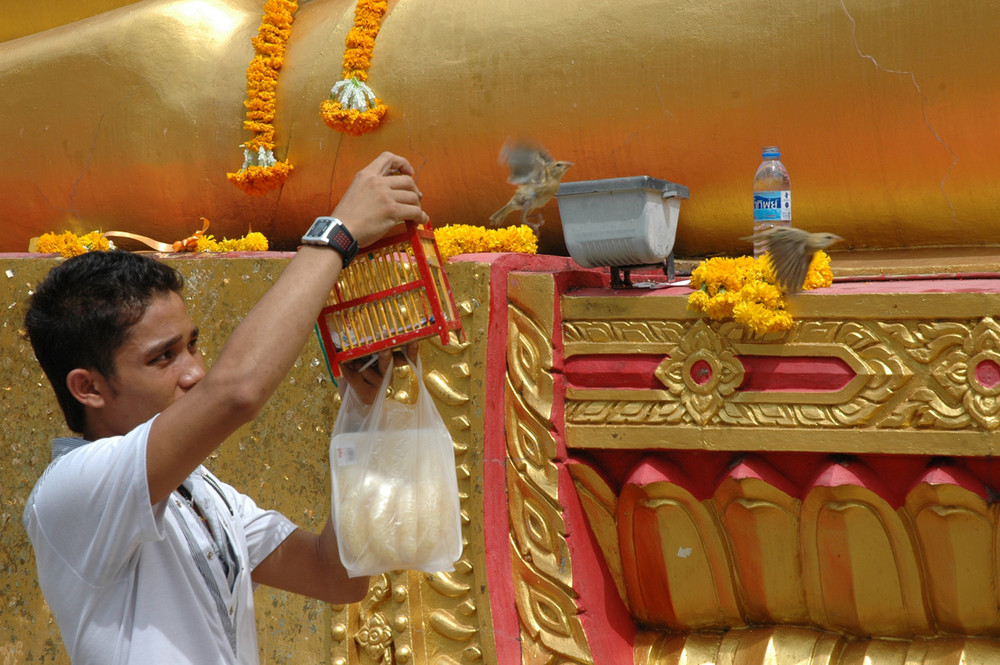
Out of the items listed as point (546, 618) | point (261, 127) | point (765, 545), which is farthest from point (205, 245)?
point (765, 545)

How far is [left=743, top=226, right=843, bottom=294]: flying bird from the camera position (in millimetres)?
2186

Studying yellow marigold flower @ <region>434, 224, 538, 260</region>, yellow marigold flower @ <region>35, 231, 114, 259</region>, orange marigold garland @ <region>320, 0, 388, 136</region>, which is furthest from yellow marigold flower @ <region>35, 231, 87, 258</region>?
yellow marigold flower @ <region>434, 224, 538, 260</region>

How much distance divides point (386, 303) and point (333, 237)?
25cm

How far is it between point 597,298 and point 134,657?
4.65 ft

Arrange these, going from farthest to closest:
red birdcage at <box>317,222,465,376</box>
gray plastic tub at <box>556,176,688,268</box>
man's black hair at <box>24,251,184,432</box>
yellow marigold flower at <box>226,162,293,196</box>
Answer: yellow marigold flower at <box>226,162,293,196</box>
gray plastic tub at <box>556,176,688,268</box>
red birdcage at <box>317,222,465,376</box>
man's black hair at <box>24,251,184,432</box>

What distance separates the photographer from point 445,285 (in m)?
1.55

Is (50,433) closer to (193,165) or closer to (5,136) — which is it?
(193,165)

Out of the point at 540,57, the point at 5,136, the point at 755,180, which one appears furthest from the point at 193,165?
the point at 755,180

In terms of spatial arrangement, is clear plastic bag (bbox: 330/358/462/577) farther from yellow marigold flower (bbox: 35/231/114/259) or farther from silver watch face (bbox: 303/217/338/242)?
yellow marigold flower (bbox: 35/231/114/259)

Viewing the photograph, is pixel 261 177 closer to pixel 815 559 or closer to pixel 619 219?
pixel 619 219

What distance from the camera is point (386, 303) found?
1500mm

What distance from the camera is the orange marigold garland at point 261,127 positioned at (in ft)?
10.6

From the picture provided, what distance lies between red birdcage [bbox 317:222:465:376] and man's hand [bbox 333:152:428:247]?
0.33 feet

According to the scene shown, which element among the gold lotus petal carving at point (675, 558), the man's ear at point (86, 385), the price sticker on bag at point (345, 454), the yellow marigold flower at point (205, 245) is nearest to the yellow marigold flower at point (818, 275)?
the gold lotus petal carving at point (675, 558)
